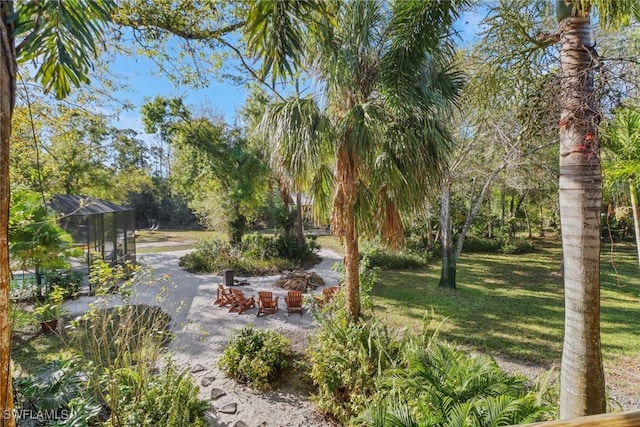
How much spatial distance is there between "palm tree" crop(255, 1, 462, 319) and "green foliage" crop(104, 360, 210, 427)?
3558mm

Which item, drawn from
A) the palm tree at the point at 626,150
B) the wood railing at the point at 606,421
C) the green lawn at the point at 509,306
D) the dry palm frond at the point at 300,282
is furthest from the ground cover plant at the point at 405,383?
the dry palm frond at the point at 300,282

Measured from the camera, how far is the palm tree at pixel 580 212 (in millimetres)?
2340

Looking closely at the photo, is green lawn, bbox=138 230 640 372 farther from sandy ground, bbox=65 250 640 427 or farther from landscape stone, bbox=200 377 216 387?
→ landscape stone, bbox=200 377 216 387

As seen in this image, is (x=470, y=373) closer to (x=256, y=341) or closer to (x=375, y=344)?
(x=375, y=344)

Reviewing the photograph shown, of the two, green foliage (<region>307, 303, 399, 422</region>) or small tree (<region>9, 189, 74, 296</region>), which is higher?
small tree (<region>9, 189, 74, 296</region>)

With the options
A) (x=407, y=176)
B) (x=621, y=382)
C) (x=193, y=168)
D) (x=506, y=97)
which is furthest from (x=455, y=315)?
(x=193, y=168)

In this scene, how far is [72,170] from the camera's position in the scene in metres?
13.3

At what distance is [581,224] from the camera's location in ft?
7.95

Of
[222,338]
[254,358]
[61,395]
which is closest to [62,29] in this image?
[61,395]

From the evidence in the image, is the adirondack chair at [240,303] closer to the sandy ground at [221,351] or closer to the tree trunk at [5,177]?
the sandy ground at [221,351]

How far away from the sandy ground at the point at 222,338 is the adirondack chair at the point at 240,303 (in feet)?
0.56

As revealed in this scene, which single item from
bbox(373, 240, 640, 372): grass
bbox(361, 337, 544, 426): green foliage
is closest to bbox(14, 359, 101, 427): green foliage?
bbox(361, 337, 544, 426): green foliage

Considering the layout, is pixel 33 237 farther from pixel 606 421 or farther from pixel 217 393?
pixel 606 421

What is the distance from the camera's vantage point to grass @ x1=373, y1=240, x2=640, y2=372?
22.0ft
